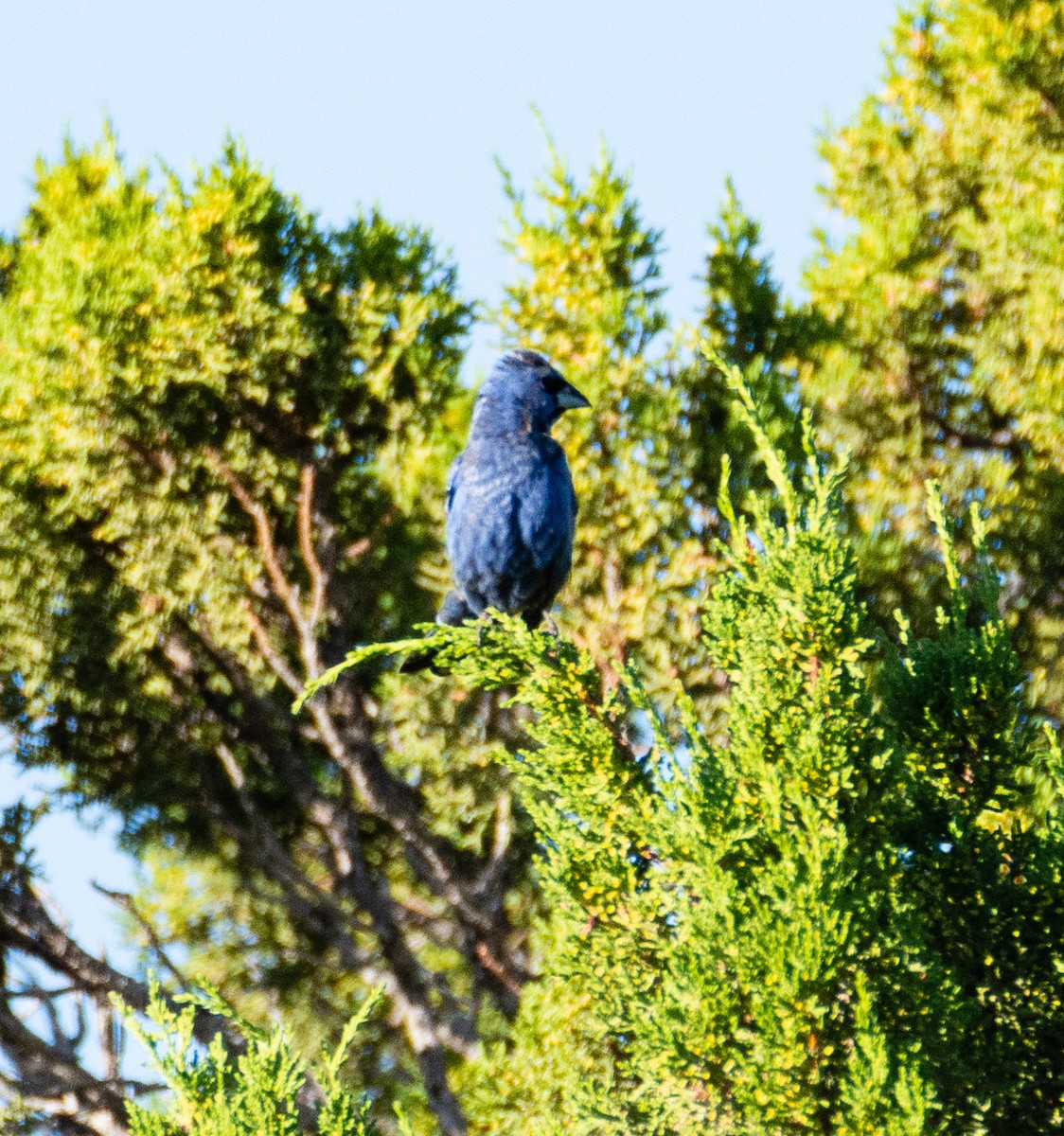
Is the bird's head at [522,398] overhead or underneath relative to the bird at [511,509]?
overhead

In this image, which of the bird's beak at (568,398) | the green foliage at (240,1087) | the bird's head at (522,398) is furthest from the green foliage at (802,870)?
the bird's beak at (568,398)

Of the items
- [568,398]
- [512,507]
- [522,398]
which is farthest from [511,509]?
[568,398]

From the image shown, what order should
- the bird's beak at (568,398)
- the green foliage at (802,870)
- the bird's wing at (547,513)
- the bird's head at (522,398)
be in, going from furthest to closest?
the bird's beak at (568,398) < the bird's head at (522,398) < the bird's wing at (547,513) < the green foliage at (802,870)

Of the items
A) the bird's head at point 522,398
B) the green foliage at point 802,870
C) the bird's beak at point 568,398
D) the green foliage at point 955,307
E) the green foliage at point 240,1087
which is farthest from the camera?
the green foliage at point 955,307

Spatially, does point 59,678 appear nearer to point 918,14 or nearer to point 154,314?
point 154,314

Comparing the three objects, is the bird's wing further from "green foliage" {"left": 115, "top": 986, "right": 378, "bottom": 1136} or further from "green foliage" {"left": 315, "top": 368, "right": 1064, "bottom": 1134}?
"green foliage" {"left": 115, "top": 986, "right": 378, "bottom": 1136}

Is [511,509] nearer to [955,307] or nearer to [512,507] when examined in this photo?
[512,507]

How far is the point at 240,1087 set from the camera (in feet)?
11.2

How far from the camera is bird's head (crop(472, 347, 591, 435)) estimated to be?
19.0 feet

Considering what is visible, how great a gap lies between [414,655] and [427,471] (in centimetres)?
354

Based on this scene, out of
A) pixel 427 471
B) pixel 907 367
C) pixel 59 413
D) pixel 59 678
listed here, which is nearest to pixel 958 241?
pixel 907 367

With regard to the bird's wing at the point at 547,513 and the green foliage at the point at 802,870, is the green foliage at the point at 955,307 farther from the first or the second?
the green foliage at the point at 802,870

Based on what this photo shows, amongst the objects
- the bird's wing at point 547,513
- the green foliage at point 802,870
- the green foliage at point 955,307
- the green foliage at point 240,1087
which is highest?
the green foliage at point 955,307

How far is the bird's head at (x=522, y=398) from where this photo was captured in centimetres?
579
